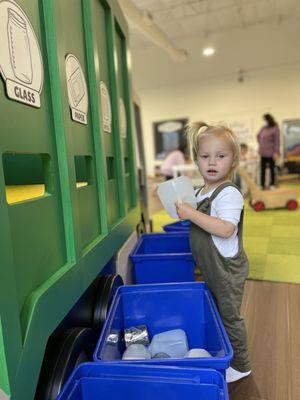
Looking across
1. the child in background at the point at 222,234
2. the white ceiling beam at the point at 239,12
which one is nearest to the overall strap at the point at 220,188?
the child in background at the point at 222,234

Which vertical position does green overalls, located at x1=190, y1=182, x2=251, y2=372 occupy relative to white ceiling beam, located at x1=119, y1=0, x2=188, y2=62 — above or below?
below

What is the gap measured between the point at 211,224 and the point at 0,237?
0.68 metres

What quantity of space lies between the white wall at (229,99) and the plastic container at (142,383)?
24.1 feet

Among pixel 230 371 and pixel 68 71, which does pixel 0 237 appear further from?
pixel 230 371

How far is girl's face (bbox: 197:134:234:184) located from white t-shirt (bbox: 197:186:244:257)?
7cm

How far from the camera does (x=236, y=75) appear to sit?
295 inches

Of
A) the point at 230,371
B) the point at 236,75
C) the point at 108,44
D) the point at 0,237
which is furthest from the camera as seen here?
the point at 236,75

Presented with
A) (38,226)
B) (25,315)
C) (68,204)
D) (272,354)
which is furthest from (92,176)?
(272,354)

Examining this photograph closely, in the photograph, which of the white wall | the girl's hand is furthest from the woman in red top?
the girl's hand

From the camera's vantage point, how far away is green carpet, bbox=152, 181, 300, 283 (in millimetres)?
2132

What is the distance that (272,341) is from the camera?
1.37 meters

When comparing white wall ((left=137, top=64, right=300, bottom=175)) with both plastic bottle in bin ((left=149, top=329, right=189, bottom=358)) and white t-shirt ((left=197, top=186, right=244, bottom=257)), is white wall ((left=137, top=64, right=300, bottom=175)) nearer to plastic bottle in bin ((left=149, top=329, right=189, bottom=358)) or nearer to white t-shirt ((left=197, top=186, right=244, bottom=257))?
white t-shirt ((left=197, top=186, right=244, bottom=257))

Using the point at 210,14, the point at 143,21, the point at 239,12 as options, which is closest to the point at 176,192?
the point at 143,21

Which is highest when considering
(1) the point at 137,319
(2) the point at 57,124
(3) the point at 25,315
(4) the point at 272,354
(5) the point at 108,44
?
(5) the point at 108,44
